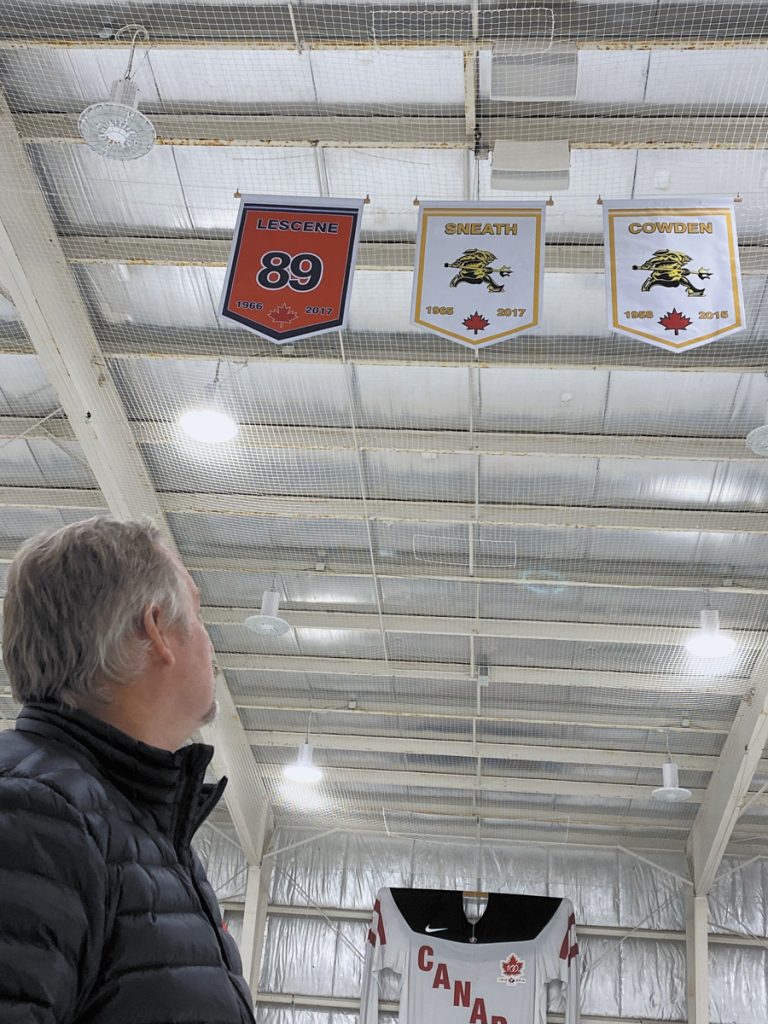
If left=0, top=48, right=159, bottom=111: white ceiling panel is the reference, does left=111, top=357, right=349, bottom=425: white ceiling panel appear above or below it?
below

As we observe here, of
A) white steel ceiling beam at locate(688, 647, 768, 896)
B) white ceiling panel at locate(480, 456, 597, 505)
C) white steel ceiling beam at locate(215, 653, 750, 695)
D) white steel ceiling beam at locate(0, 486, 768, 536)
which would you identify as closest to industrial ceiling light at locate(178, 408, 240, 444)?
white steel ceiling beam at locate(0, 486, 768, 536)

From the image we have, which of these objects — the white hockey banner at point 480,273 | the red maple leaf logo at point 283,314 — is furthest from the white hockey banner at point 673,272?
the red maple leaf logo at point 283,314

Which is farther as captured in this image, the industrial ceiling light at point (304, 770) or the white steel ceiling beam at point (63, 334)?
the industrial ceiling light at point (304, 770)

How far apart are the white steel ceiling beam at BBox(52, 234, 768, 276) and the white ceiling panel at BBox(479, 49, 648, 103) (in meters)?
1.00

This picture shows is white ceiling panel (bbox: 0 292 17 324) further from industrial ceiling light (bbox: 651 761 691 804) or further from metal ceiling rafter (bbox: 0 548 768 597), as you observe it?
industrial ceiling light (bbox: 651 761 691 804)

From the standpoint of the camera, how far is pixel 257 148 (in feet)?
19.7

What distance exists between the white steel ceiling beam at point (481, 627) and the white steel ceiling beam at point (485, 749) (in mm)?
1957

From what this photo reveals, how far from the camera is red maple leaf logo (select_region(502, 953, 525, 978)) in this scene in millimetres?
12000

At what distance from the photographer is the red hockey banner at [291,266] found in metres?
4.98

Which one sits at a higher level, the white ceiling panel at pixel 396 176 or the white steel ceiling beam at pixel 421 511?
the white ceiling panel at pixel 396 176

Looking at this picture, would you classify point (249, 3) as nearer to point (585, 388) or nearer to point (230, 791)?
point (585, 388)

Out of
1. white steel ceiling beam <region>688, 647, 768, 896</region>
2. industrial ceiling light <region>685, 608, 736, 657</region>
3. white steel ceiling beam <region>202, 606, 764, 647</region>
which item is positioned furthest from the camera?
white steel ceiling beam <region>688, 647, 768, 896</region>

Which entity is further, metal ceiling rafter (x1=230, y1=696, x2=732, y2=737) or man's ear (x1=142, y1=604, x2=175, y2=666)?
metal ceiling rafter (x1=230, y1=696, x2=732, y2=737)

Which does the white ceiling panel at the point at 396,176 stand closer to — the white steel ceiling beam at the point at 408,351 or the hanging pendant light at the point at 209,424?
the white steel ceiling beam at the point at 408,351
